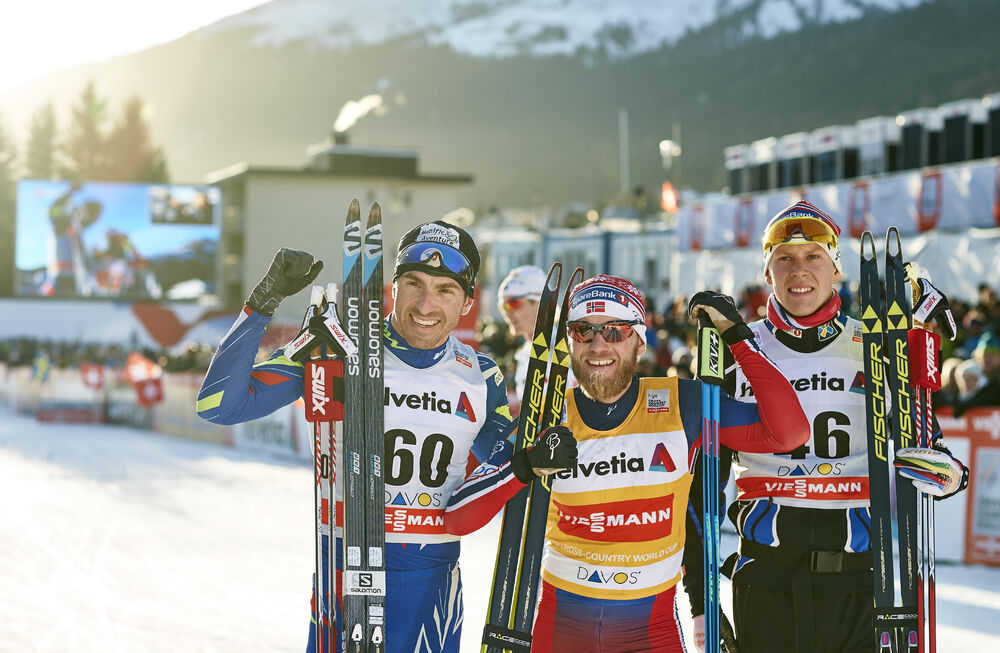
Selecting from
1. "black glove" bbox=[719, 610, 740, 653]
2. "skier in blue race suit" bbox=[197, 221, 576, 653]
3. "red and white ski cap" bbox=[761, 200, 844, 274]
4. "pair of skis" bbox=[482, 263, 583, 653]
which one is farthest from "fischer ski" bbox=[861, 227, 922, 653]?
"skier in blue race suit" bbox=[197, 221, 576, 653]

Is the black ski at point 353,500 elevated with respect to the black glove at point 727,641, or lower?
elevated

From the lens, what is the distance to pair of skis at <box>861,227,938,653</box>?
3883mm

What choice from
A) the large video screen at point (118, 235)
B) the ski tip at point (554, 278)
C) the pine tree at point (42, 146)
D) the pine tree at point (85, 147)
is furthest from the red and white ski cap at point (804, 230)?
the pine tree at point (85, 147)

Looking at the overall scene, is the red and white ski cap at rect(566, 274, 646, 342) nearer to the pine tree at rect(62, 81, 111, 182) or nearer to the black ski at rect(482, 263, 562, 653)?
the black ski at rect(482, 263, 562, 653)

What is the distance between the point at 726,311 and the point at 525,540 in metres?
1.03

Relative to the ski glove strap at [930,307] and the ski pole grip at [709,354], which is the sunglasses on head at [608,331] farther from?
the ski glove strap at [930,307]

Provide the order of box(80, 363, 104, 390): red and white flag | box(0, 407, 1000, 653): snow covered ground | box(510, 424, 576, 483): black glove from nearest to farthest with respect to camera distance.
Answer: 1. box(510, 424, 576, 483): black glove
2. box(0, 407, 1000, 653): snow covered ground
3. box(80, 363, 104, 390): red and white flag

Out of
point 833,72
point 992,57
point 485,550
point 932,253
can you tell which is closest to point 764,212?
point 932,253

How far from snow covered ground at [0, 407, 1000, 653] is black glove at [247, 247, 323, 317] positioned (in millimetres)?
3576

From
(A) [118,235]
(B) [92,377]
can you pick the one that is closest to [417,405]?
(B) [92,377]

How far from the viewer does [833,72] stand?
7288 inches

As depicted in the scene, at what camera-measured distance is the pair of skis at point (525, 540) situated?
3.66 m

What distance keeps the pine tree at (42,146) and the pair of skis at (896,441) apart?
79155 millimetres

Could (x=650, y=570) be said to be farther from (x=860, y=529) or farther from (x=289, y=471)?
(x=289, y=471)
